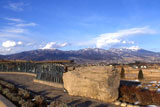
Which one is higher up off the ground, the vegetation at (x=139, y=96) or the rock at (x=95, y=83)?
the rock at (x=95, y=83)

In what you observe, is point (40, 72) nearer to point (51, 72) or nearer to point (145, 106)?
point (51, 72)

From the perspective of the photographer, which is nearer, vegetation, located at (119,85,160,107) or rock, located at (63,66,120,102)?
vegetation, located at (119,85,160,107)

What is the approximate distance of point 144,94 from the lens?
14.5 meters

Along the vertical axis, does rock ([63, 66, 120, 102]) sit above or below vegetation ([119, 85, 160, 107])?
above

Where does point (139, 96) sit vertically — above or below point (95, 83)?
below

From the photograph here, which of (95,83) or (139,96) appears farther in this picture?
(95,83)

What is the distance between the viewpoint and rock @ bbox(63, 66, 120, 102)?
14.2 meters

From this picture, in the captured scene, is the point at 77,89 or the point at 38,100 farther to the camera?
the point at 77,89

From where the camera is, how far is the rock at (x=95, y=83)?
14250 mm

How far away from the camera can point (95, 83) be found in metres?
14.8

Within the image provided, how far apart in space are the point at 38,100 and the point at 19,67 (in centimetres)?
2492

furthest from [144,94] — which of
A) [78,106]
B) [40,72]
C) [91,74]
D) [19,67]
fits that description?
[19,67]

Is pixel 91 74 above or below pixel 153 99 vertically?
above

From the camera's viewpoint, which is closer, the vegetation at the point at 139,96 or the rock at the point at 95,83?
the vegetation at the point at 139,96
